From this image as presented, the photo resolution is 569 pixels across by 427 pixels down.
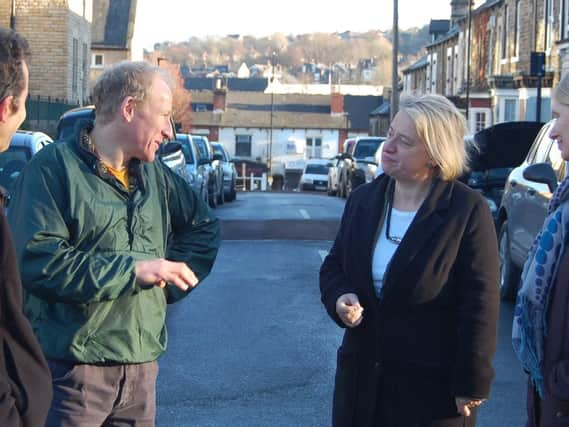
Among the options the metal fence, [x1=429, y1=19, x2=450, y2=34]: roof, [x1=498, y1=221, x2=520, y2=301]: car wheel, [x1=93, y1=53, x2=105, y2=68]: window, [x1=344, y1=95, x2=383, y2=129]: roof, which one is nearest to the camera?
[x1=498, y1=221, x2=520, y2=301]: car wheel

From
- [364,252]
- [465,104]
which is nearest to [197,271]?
[364,252]

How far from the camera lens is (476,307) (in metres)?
4.05

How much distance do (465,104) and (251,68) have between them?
488ft

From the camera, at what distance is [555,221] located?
3838 millimetres

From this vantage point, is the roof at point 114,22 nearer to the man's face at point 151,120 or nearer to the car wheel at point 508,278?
the car wheel at point 508,278

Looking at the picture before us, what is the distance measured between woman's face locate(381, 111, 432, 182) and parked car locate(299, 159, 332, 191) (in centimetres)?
6442

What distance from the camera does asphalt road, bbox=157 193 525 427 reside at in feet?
23.5

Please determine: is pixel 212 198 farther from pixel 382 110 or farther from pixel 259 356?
pixel 382 110

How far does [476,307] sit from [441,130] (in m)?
0.69

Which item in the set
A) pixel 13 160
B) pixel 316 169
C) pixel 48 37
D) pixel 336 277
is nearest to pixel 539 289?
pixel 336 277

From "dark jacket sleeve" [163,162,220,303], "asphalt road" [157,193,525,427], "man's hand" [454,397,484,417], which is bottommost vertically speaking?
"asphalt road" [157,193,525,427]

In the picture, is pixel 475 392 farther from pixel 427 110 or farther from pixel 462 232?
pixel 427 110

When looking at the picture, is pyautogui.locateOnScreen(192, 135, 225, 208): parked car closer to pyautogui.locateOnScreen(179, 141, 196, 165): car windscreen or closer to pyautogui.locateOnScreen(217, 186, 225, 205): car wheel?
pyautogui.locateOnScreen(217, 186, 225, 205): car wheel

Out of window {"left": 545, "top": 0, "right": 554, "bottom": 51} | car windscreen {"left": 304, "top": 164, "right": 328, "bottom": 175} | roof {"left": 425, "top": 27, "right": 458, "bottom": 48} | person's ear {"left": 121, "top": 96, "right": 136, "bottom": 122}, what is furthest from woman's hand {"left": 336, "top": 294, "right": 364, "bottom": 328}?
car windscreen {"left": 304, "top": 164, "right": 328, "bottom": 175}
